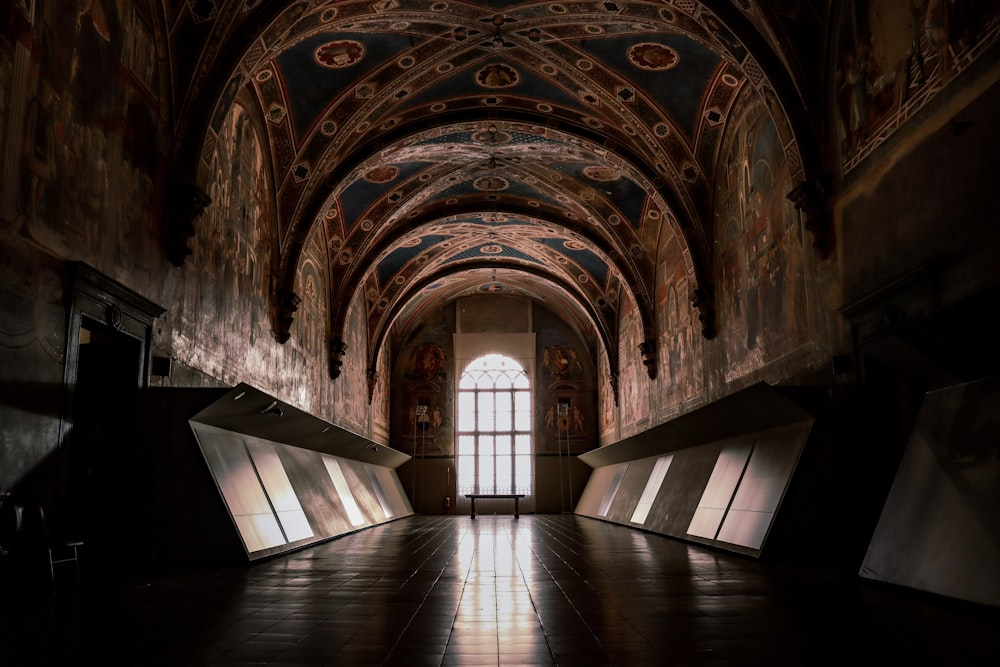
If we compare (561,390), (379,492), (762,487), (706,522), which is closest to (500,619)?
(762,487)

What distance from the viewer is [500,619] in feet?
16.9

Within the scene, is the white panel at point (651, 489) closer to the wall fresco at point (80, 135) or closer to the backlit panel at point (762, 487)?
the backlit panel at point (762, 487)

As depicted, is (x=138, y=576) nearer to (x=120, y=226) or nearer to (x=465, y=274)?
(x=120, y=226)

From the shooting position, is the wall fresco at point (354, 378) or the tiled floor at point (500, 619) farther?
the wall fresco at point (354, 378)

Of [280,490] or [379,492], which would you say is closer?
[280,490]

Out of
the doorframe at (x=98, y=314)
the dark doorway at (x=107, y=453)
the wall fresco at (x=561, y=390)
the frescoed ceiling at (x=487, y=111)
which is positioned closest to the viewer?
the doorframe at (x=98, y=314)

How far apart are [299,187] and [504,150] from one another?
5.47 m

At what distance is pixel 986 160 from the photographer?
278 inches

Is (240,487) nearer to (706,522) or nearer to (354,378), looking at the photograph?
(706,522)

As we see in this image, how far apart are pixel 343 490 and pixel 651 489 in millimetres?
6462

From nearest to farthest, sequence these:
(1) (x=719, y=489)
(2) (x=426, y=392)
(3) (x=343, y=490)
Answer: (1) (x=719, y=489)
(3) (x=343, y=490)
(2) (x=426, y=392)

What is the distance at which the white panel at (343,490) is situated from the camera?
52.7 feet

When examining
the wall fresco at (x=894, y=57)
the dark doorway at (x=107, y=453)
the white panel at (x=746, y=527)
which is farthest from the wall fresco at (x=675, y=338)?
→ the dark doorway at (x=107, y=453)

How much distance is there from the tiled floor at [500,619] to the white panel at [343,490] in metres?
7.72
